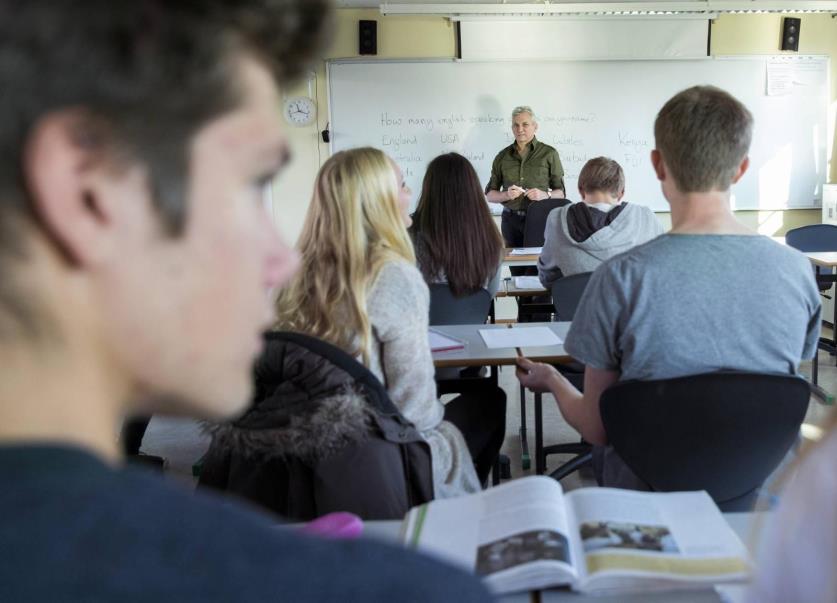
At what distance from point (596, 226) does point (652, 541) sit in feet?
8.44

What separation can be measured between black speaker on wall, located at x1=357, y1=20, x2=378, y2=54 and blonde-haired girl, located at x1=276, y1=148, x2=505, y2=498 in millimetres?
4968

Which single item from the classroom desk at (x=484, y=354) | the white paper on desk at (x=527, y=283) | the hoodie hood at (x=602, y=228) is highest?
the hoodie hood at (x=602, y=228)

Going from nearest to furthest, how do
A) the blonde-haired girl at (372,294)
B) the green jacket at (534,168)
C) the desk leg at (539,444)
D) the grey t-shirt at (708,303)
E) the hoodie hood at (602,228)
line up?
1. the grey t-shirt at (708,303)
2. the blonde-haired girl at (372,294)
3. the desk leg at (539,444)
4. the hoodie hood at (602,228)
5. the green jacket at (534,168)

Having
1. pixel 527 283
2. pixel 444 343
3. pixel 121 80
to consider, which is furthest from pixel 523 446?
pixel 121 80

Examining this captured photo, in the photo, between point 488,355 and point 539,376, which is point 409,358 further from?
point 488,355

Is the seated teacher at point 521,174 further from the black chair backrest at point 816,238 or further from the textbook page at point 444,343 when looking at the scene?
the textbook page at point 444,343

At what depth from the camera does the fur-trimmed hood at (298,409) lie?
56.7 inches

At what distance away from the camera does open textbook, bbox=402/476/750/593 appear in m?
0.96

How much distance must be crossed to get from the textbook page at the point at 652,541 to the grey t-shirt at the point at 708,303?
499 millimetres

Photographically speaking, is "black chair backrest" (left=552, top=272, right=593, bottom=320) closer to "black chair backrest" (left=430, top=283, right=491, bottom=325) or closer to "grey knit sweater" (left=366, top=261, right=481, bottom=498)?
"black chair backrest" (left=430, top=283, right=491, bottom=325)

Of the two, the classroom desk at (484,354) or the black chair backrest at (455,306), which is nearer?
the classroom desk at (484,354)

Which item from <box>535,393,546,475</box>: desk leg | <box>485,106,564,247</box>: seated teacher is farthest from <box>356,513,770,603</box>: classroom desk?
<box>485,106,564,247</box>: seated teacher

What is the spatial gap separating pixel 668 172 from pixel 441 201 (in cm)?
174

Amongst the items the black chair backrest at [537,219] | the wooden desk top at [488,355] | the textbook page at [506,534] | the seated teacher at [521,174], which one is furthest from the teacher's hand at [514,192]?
the textbook page at [506,534]
